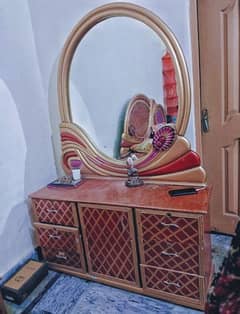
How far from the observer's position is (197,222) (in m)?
1.30

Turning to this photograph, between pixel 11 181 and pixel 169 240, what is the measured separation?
111cm

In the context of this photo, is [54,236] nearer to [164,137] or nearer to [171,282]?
[171,282]

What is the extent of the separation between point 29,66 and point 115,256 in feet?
4.72

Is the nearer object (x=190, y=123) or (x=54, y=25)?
(x=190, y=123)

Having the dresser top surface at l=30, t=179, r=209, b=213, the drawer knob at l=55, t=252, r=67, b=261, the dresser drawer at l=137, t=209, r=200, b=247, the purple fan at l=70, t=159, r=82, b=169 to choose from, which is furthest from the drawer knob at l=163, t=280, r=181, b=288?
the purple fan at l=70, t=159, r=82, b=169

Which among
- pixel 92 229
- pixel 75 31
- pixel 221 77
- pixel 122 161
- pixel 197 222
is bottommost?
pixel 92 229

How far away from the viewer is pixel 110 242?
1.58 meters

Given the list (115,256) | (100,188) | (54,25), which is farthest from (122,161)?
(54,25)

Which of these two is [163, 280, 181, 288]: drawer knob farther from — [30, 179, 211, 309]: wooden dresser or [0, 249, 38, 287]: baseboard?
[0, 249, 38, 287]: baseboard

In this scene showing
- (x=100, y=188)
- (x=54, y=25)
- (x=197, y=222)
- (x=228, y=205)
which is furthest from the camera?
(x=228, y=205)

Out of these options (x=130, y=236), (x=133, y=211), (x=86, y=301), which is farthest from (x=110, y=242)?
(x=86, y=301)

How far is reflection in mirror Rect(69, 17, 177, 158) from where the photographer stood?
1589 mm

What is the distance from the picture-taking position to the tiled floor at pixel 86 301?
150cm

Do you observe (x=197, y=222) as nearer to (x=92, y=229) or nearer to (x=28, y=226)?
(x=92, y=229)
